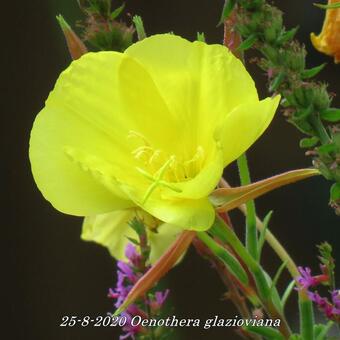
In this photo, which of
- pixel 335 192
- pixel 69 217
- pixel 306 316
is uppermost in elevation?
pixel 335 192

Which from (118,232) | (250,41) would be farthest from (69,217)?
(250,41)

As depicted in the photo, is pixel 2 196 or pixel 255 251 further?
pixel 2 196

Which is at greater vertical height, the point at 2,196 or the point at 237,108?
the point at 237,108

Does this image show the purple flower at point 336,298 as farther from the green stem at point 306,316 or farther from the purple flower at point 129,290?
the purple flower at point 129,290

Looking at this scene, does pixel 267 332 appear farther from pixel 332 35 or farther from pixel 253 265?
pixel 332 35

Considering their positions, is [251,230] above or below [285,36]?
below

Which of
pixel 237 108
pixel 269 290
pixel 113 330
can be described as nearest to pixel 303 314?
pixel 269 290

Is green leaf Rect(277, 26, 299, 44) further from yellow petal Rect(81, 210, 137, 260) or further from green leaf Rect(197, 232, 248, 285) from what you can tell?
yellow petal Rect(81, 210, 137, 260)

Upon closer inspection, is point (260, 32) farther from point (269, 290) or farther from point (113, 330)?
point (113, 330)
